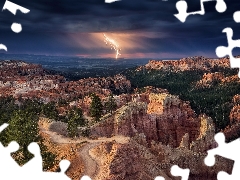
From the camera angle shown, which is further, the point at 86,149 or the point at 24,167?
the point at 86,149

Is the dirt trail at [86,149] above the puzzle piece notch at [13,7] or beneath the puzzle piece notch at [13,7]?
beneath

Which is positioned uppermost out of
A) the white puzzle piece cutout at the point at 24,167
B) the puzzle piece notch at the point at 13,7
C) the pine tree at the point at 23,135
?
the puzzle piece notch at the point at 13,7

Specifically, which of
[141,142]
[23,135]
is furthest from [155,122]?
[23,135]

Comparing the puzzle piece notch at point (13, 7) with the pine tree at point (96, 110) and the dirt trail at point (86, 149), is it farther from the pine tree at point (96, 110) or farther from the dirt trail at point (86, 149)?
the pine tree at point (96, 110)

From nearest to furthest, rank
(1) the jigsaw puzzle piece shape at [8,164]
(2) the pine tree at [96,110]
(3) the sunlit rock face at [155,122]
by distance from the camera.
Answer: (1) the jigsaw puzzle piece shape at [8,164]
(3) the sunlit rock face at [155,122]
(2) the pine tree at [96,110]

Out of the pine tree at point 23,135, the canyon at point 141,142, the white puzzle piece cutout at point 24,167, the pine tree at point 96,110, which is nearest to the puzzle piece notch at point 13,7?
the white puzzle piece cutout at point 24,167

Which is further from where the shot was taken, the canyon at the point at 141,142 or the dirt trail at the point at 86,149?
the canyon at the point at 141,142

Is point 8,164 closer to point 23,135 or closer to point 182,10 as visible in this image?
point 182,10

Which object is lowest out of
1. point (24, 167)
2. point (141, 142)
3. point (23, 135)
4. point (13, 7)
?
point (141, 142)

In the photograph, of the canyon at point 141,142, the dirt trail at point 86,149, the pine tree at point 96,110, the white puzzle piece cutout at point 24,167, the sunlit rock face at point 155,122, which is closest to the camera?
the white puzzle piece cutout at point 24,167

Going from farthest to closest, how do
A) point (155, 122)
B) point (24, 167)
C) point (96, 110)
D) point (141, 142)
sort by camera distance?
point (96, 110), point (155, 122), point (141, 142), point (24, 167)

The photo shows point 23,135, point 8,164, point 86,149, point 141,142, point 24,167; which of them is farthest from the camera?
point 141,142

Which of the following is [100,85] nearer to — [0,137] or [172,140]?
[172,140]
